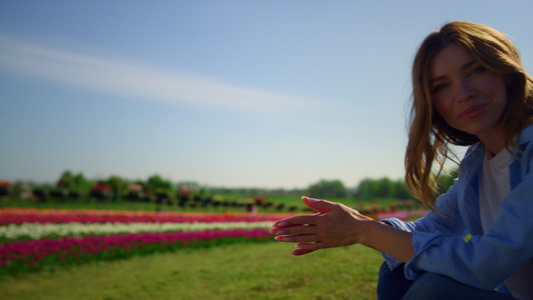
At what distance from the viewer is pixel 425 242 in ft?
4.02

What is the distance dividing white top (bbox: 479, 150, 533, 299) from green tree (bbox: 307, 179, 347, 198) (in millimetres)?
17864

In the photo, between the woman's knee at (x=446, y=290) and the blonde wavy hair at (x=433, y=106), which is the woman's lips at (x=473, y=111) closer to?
the blonde wavy hair at (x=433, y=106)

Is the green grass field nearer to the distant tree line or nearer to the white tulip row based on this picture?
the white tulip row

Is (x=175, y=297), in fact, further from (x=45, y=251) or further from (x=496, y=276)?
(x=45, y=251)

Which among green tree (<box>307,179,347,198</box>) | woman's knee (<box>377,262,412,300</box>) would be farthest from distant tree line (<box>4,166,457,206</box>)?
woman's knee (<box>377,262,412,300</box>)

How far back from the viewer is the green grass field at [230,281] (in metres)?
2.98

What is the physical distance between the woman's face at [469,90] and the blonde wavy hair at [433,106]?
0.03m

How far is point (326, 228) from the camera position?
1.37 m

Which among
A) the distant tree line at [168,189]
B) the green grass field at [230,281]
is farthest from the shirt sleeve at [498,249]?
the distant tree line at [168,189]

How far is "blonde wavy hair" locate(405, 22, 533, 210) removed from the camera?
1302 mm

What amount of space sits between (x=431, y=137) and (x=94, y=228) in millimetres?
9791

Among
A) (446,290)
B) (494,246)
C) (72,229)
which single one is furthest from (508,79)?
(72,229)

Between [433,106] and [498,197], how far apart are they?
17.1 inches

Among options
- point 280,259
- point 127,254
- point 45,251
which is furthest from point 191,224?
point 280,259
